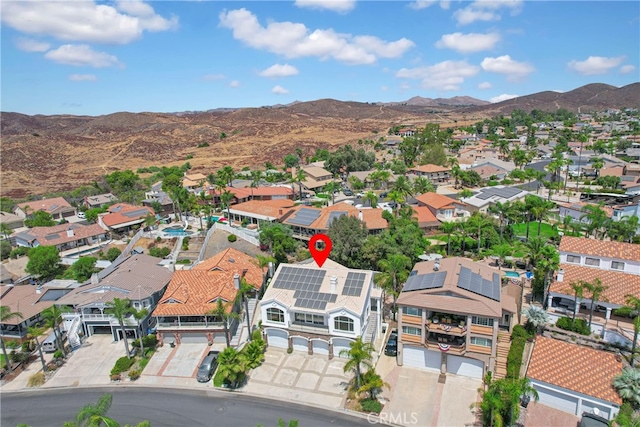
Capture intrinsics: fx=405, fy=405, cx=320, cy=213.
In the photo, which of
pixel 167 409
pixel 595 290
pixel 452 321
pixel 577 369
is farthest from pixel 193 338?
pixel 595 290

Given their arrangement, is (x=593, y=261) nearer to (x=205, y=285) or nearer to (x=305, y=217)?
(x=305, y=217)

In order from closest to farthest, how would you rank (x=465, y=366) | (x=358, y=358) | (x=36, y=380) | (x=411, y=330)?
(x=358, y=358), (x=465, y=366), (x=411, y=330), (x=36, y=380)

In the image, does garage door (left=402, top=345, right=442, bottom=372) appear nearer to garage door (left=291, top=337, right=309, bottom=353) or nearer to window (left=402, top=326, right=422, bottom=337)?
window (left=402, top=326, right=422, bottom=337)

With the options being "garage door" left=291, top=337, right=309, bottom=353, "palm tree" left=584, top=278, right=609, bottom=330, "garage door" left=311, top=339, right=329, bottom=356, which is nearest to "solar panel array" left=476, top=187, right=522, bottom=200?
"palm tree" left=584, top=278, right=609, bottom=330

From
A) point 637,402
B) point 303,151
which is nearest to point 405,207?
point 637,402

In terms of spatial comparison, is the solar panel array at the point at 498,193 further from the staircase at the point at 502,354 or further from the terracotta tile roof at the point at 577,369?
the terracotta tile roof at the point at 577,369

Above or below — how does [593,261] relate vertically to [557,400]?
above
